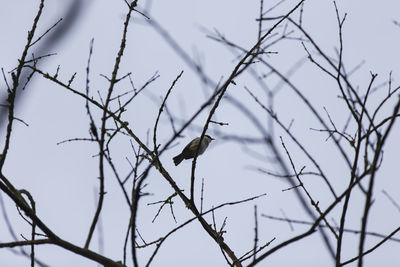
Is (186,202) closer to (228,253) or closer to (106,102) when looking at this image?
(228,253)

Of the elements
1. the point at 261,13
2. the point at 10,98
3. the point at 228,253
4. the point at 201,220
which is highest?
the point at 261,13

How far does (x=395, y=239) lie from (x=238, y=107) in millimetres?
1869

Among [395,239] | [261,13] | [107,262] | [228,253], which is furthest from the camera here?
[261,13]

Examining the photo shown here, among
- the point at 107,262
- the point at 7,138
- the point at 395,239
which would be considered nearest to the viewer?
the point at 107,262

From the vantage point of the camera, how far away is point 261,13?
4.34 metres

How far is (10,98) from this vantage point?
2881mm

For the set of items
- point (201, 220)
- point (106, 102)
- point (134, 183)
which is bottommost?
point (201, 220)

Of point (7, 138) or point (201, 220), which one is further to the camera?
A: point (201, 220)

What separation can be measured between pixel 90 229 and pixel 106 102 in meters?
0.91

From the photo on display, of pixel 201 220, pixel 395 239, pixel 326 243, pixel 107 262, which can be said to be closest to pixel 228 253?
pixel 201 220

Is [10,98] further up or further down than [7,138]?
further up

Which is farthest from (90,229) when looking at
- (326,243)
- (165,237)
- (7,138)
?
(326,243)

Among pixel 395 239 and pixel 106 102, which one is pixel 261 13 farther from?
pixel 395 239

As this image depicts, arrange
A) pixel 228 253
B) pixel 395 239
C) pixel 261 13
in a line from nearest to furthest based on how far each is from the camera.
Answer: pixel 228 253 < pixel 395 239 < pixel 261 13
